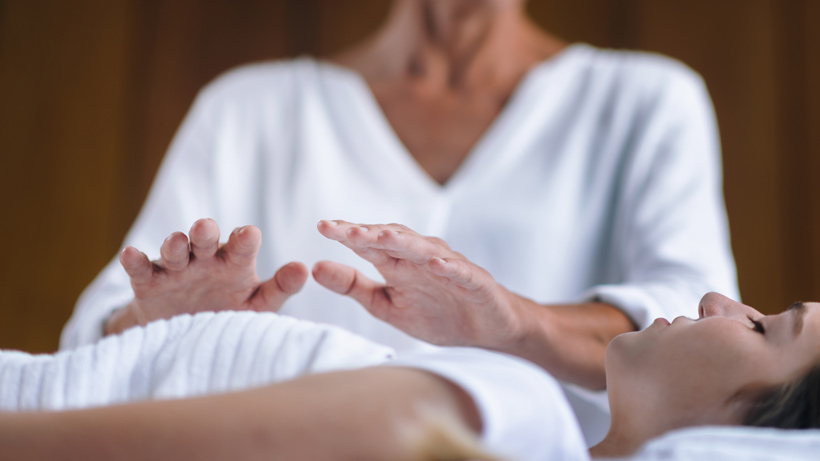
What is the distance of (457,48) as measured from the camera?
0.94m

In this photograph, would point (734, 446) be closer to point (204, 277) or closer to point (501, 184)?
point (204, 277)

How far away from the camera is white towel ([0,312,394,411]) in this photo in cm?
41

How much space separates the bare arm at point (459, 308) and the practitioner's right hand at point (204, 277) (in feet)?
0.13

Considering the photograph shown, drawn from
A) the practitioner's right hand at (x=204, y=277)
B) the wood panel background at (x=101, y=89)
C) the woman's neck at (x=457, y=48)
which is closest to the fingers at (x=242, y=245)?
the practitioner's right hand at (x=204, y=277)

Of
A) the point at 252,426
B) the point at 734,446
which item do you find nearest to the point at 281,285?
the point at 252,426

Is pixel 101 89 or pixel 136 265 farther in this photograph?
pixel 101 89

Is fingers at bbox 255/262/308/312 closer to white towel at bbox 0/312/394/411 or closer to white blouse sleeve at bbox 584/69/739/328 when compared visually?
white towel at bbox 0/312/394/411

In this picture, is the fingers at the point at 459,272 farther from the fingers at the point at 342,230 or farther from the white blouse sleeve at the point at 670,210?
the white blouse sleeve at the point at 670,210

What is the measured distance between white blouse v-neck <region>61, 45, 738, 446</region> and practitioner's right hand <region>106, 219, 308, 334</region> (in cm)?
16

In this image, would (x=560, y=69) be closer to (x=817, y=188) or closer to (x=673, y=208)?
(x=673, y=208)

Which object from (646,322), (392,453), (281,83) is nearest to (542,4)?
(281,83)

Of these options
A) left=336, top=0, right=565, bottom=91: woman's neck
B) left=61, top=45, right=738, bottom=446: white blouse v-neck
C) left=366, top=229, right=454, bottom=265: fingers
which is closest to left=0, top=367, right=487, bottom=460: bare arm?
left=366, top=229, right=454, bottom=265: fingers

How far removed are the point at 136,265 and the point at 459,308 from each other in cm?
23

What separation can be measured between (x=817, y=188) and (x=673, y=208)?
50cm
